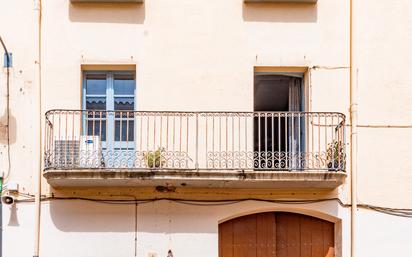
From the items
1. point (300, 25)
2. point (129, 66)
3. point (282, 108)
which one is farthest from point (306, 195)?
point (129, 66)

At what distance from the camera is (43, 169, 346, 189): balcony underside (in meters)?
9.27

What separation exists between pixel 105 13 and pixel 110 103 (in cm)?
160

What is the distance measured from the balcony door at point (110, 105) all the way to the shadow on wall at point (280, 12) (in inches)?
95.0

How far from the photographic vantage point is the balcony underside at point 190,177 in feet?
30.4

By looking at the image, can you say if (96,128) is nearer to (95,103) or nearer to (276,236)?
(95,103)

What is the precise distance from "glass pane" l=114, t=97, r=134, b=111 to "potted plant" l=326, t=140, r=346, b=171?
358 centimetres

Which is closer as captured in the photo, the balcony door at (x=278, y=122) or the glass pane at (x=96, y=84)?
the balcony door at (x=278, y=122)

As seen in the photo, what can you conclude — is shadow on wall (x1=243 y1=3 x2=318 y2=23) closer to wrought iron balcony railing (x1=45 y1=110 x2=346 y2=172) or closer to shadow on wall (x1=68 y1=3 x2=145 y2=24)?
wrought iron balcony railing (x1=45 y1=110 x2=346 y2=172)

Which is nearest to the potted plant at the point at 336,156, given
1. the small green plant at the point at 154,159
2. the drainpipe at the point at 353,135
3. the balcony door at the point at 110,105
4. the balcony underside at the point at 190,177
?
the balcony underside at the point at 190,177

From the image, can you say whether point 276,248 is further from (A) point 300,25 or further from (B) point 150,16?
(B) point 150,16

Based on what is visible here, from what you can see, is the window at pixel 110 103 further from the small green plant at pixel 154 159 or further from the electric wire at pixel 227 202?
the electric wire at pixel 227 202

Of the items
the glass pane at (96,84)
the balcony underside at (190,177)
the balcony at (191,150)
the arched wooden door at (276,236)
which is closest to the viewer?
the balcony underside at (190,177)

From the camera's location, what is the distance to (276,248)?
1012 centimetres

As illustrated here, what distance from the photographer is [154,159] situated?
376 inches
